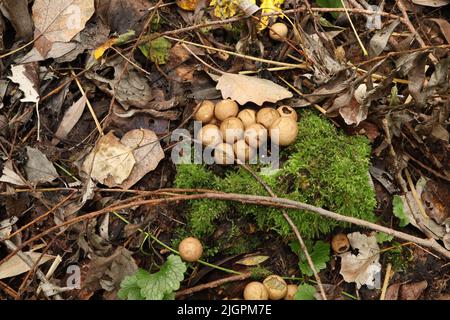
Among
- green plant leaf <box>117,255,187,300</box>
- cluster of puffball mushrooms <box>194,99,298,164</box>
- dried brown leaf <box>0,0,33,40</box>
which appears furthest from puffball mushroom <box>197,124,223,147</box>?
dried brown leaf <box>0,0,33,40</box>

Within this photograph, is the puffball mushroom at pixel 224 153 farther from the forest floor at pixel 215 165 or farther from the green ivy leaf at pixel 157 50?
the green ivy leaf at pixel 157 50

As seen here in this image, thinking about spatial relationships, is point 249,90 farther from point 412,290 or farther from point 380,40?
point 412,290

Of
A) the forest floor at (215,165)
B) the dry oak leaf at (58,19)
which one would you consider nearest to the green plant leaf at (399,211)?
the forest floor at (215,165)

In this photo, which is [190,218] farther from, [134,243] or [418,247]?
[418,247]

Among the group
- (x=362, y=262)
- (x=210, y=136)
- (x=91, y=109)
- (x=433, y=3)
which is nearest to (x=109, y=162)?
(x=91, y=109)

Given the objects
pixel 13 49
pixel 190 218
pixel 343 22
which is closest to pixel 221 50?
pixel 343 22

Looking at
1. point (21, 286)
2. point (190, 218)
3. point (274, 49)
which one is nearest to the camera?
point (21, 286)

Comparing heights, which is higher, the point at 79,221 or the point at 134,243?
the point at 79,221

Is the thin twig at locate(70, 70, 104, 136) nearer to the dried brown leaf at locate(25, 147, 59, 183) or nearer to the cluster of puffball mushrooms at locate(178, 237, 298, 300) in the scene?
the dried brown leaf at locate(25, 147, 59, 183)
